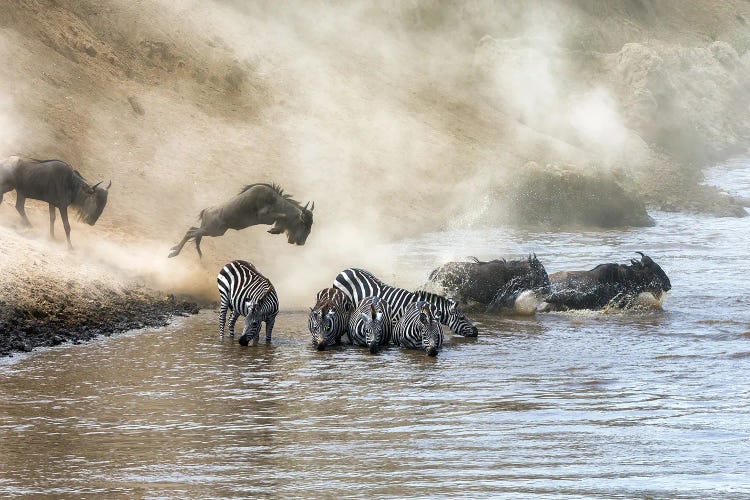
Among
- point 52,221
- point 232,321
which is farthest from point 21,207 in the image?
point 232,321

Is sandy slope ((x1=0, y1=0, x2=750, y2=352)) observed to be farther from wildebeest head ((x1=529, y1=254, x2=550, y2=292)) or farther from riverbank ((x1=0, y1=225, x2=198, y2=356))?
wildebeest head ((x1=529, y1=254, x2=550, y2=292))

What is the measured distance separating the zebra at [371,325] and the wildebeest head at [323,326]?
0.27 m

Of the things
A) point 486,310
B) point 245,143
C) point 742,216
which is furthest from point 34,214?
point 742,216

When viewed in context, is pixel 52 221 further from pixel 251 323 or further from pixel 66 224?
pixel 251 323

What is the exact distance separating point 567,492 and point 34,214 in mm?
15699

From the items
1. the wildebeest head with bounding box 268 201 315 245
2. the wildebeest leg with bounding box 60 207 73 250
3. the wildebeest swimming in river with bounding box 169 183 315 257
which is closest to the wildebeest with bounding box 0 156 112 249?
the wildebeest leg with bounding box 60 207 73 250

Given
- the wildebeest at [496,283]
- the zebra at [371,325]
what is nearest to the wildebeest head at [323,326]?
the zebra at [371,325]

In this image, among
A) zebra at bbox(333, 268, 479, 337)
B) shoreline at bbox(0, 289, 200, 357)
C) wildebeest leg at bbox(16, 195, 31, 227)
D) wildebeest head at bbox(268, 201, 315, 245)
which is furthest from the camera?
wildebeest head at bbox(268, 201, 315, 245)

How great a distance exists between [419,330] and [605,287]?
5.28 metres

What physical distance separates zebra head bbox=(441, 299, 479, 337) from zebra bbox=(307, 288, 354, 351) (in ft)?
4.54

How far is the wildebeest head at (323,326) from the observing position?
15133 millimetres

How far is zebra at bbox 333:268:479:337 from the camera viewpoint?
16406 millimetres

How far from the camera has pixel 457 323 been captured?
16.5 meters

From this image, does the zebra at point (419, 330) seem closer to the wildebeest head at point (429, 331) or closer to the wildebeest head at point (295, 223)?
the wildebeest head at point (429, 331)
